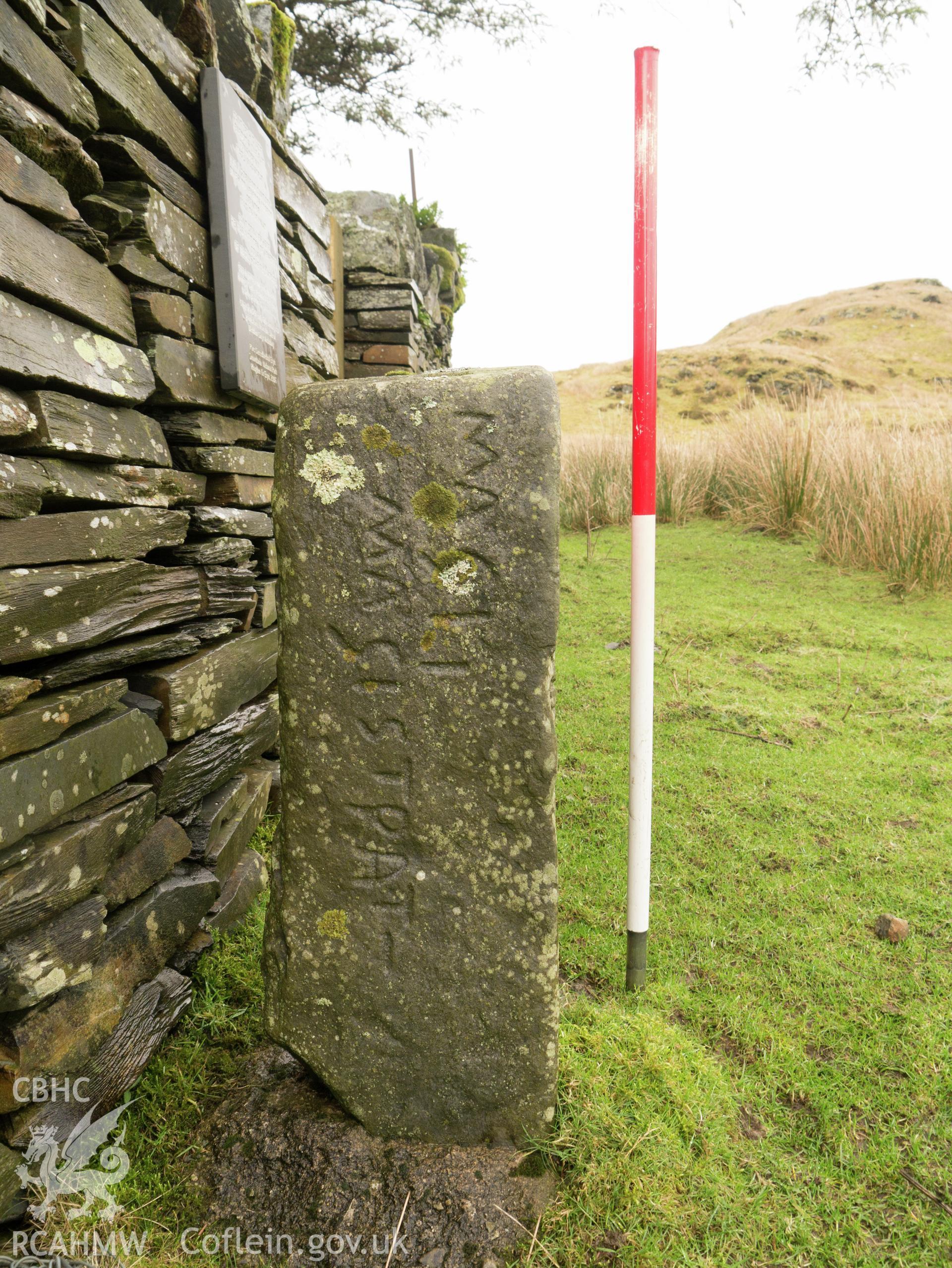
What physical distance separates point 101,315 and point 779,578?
6.23m

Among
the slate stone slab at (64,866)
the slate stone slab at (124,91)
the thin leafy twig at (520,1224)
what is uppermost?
the slate stone slab at (124,91)

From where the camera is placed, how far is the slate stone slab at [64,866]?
1654mm

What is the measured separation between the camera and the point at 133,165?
2.13 m

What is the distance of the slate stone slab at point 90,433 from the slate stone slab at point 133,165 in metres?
0.34

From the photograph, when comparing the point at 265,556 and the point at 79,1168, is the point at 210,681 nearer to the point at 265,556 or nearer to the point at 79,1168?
the point at 265,556

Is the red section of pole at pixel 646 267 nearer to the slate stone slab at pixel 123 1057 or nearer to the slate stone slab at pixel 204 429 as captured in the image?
the slate stone slab at pixel 204 429

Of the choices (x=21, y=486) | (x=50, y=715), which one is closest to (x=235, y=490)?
(x=21, y=486)

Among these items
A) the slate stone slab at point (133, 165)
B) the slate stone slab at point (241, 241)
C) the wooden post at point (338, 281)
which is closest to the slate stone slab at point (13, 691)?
the slate stone slab at point (241, 241)

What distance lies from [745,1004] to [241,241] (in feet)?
10.6

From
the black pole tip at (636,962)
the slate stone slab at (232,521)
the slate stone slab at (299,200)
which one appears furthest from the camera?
the slate stone slab at (299,200)

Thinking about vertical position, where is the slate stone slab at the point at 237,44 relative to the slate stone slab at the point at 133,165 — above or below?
above

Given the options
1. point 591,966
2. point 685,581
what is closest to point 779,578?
point 685,581

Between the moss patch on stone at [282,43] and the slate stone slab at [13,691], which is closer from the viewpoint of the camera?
the slate stone slab at [13,691]

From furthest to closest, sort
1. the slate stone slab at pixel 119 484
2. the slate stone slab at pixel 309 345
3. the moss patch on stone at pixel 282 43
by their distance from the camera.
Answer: the moss patch on stone at pixel 282 43
the slate stone slab at pixel 309 345
the slate stone slab at pixel 119 484
